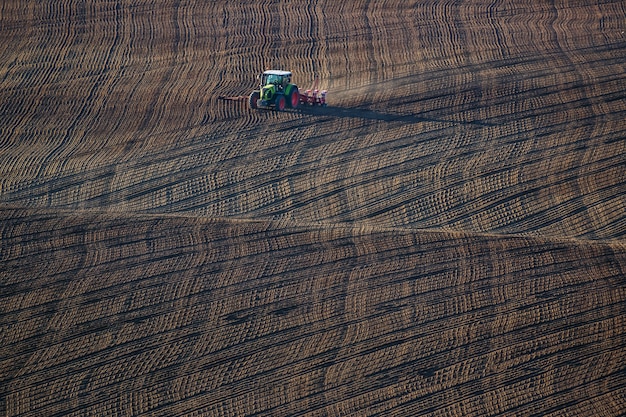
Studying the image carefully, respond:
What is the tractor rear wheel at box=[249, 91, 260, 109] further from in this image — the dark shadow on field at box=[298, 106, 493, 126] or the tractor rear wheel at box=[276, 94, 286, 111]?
the dark shadow on field at box=[298, 106, 493, 126]

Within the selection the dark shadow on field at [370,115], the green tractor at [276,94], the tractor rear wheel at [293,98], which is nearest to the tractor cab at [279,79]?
the green tractor at [276,94]

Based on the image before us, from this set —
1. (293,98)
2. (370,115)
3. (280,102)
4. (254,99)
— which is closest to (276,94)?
(280,102)

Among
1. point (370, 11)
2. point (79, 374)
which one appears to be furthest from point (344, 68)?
point (79, 374)

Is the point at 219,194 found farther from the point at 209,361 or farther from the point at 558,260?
the point at 558,260

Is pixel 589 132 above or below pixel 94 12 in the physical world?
below

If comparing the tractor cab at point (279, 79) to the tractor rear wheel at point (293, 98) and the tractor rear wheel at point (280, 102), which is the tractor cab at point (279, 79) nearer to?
the tractor rear wheel at point (293, 98)

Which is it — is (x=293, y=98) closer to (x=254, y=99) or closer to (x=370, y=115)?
(x=254, y=99)
